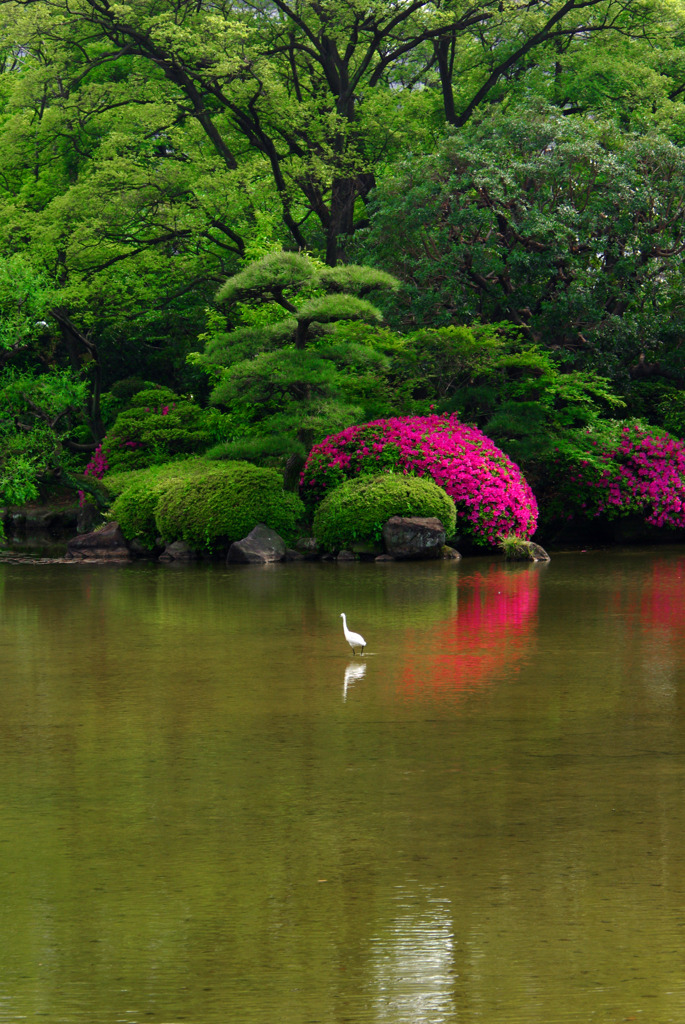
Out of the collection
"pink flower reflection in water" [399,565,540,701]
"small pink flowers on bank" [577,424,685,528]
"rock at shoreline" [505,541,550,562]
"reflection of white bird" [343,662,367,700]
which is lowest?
"reflection of white bird" [343,662,367,700]

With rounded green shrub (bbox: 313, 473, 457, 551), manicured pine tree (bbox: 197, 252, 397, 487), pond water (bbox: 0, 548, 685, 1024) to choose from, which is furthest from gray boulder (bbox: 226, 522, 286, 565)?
pond water (bbox: 0, 548, 685, 1024)

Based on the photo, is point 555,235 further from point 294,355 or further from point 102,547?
point 102,547

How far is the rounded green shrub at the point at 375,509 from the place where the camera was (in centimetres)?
1816

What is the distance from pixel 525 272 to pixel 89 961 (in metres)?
19.3

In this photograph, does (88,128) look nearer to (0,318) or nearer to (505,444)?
(0,318)

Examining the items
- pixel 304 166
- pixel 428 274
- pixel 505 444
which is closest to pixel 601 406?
pixel 505 444

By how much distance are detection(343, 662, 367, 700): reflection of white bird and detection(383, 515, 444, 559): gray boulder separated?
8612 mm

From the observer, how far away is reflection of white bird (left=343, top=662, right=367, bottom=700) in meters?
8.61

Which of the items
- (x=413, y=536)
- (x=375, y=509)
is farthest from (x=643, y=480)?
(x=375, y=509)

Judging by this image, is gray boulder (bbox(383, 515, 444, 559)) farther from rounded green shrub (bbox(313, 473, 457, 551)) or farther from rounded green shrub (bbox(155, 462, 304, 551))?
rounded green shrub (bbox(155, 462, 304, 551))

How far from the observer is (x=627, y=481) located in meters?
20.5

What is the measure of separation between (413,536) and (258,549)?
2425 millimetres

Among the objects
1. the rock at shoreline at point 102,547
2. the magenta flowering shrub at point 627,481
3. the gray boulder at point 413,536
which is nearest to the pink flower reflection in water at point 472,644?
the gray boulder at point 413,536

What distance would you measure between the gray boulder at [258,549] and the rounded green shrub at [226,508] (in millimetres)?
343
